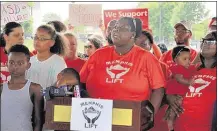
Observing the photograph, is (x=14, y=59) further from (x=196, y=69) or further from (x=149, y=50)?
(x=196, y=69)

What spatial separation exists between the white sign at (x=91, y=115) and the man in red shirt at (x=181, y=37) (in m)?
0.40

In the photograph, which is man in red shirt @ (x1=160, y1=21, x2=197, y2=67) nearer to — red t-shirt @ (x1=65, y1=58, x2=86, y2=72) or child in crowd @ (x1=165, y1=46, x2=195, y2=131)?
child in crowd @ (x1=165, y1=46, x2=195, y2=131)

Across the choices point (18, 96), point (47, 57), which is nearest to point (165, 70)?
point (47, 57)

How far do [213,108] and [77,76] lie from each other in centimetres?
76

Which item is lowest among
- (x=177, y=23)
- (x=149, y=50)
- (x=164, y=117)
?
(x=164, y=117)

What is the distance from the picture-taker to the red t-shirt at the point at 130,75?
2139 millimetres

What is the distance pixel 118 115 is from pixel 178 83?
1.35ft

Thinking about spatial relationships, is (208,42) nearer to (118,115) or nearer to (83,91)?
(118,115)

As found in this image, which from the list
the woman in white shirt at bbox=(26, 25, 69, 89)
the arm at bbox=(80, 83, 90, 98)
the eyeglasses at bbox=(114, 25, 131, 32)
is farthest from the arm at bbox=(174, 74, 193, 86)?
the woman in white shirt at bbox=(26, 25, 69, 89)

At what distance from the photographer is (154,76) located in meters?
2.14

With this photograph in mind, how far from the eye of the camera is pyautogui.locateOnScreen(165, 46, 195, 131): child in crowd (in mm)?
2240

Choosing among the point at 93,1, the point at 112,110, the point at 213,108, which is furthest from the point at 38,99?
the point at 213,108

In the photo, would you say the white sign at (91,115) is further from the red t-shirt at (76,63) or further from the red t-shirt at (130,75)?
the red t-shirt at (76,63)

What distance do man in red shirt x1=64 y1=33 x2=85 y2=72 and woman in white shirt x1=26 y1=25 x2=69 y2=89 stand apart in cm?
3
